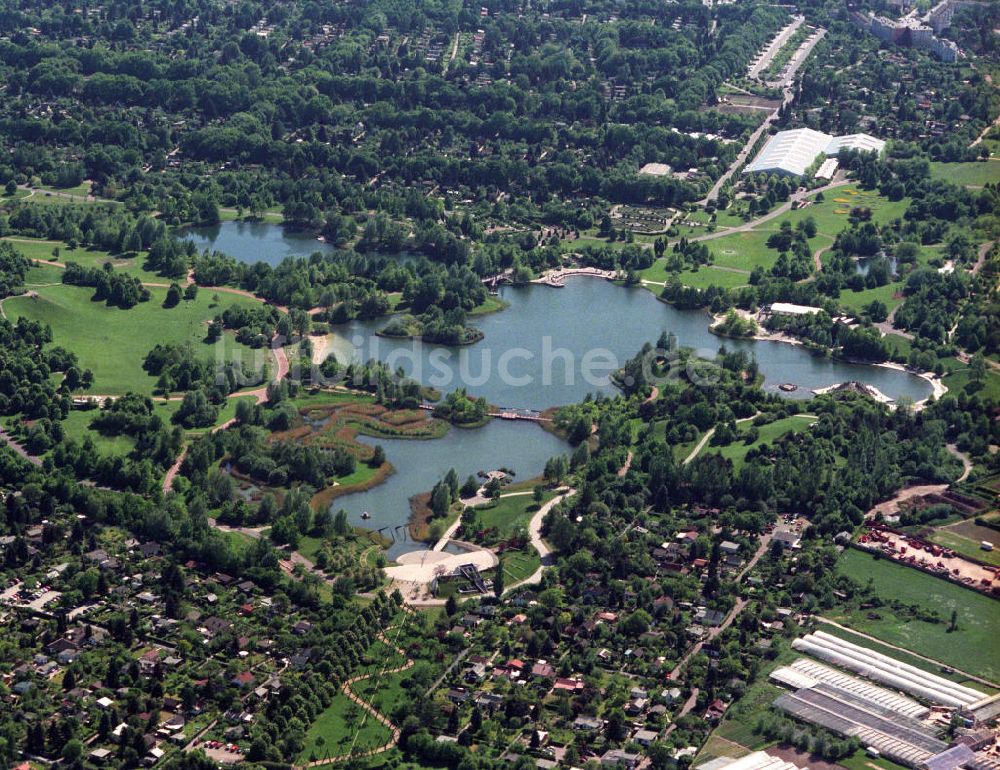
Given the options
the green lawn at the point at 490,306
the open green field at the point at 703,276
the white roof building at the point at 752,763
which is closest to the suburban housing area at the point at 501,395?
the white roof building at the point at 752,763

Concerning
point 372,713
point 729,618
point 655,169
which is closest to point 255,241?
point 655,169

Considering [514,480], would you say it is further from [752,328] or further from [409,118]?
[409,118]

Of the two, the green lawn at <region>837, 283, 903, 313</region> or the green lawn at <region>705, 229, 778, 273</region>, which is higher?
the green lawn at <region>837, 283, 903, 313</region>

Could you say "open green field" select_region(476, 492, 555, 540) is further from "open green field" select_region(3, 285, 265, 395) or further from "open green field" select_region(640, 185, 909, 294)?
"open green field" select_region(640, 185, 909, 294)

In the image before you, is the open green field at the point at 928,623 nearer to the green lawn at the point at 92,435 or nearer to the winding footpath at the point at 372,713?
the winding footpath at the point at 372,713

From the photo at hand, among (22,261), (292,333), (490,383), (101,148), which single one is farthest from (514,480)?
(101,148)

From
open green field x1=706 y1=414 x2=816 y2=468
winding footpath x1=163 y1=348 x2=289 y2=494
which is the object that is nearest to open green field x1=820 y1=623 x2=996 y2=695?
open green field x1=706 y1=414 x2=816 y2=468

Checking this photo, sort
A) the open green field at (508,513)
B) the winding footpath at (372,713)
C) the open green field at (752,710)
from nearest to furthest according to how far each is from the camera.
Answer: the winding footpath at (372,713) → the open green field at (752,710) → the open green field at (508,513)
